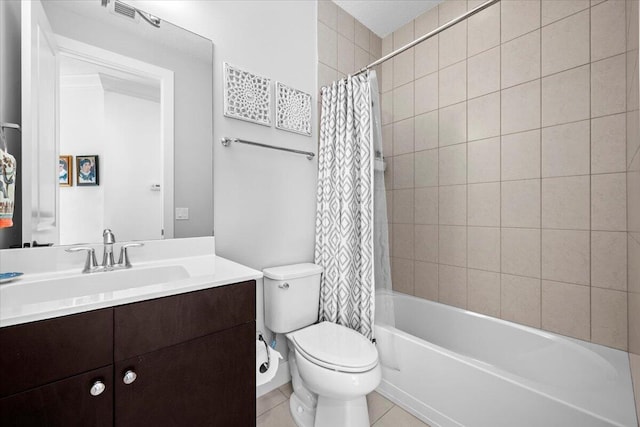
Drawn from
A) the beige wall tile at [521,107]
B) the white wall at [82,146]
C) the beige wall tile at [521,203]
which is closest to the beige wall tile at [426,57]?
the beige wall tile at [521,107]

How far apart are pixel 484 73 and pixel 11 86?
2.40 m

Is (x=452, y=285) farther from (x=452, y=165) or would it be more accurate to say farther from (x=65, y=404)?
(x=65, y=404)

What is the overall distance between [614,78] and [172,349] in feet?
7.51

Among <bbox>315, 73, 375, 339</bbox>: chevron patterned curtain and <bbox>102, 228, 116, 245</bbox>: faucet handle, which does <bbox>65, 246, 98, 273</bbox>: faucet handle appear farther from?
<bbox>315, 73, 375, 339</bbox>: chevron patterned curtain

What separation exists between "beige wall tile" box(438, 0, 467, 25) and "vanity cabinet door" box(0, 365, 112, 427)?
268 cm

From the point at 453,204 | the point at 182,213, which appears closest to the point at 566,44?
the point at 453,204

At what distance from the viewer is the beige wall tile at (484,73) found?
1.78m

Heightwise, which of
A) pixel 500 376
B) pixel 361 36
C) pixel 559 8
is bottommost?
pixel 500 376

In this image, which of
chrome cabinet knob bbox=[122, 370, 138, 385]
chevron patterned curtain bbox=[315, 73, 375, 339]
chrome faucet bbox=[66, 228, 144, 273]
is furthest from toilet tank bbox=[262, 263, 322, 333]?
chrome cabinet knob bbox=[122, 370, 138, 385]

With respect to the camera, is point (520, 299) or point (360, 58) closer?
point (520, 299)

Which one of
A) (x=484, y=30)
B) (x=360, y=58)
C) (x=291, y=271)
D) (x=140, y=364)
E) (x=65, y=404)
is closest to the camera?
(x=65, y=404)

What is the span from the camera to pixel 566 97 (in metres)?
1.52

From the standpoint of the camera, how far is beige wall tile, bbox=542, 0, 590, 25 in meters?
1.48

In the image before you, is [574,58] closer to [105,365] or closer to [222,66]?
[222,66]
